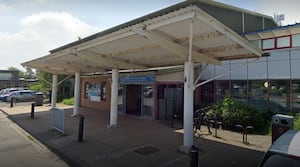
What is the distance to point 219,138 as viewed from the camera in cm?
838

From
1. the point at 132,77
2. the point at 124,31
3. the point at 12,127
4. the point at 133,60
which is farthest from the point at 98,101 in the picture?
the point at 124,31

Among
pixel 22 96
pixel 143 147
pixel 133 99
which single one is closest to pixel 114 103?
pixel 143 147

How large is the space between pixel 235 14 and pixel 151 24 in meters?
14.4

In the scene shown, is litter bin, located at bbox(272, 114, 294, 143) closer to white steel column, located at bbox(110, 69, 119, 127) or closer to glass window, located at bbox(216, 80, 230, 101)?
white steel column, located at bbox(110, 69, 119, 127)

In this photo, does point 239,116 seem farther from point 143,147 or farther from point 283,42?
point 283,42

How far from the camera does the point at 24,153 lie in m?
6.70

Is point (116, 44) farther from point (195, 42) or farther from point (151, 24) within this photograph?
point (195, 42)

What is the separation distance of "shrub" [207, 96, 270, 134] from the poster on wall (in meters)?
10.2

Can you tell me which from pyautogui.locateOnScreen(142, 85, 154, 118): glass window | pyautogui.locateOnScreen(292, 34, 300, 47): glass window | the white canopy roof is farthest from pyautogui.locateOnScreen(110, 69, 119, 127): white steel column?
pyautogui.locateOnScreen(292, 34, 300, 47): glass window

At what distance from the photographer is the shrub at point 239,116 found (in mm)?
9648

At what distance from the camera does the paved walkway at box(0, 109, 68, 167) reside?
586cm

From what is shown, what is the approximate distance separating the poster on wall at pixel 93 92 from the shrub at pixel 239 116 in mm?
10173

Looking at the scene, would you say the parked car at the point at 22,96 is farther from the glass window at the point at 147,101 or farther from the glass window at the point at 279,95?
the glass window at the point at 279,95

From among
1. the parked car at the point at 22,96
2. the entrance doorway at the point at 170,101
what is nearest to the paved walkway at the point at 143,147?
the entrance doorway at the point at 170,101
